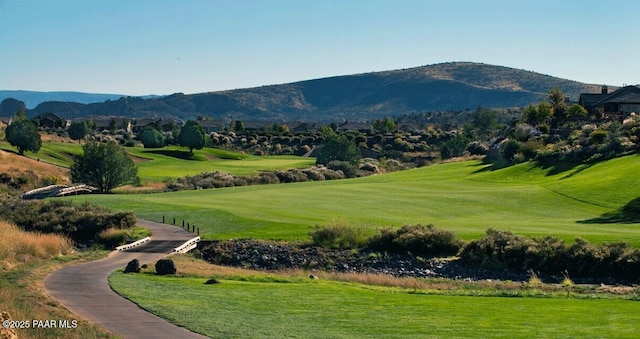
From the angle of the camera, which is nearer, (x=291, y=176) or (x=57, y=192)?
(x=57, y=192)

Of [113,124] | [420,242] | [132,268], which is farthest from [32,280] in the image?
[113,124]

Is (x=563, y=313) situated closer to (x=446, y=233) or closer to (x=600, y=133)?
(x=446, y=233)

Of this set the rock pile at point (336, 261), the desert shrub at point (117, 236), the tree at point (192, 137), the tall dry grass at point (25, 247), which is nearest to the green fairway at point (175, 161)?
the tree at point (192, 137)

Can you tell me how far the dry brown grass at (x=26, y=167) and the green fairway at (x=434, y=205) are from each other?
78.7ft

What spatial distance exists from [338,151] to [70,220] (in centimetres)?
6225

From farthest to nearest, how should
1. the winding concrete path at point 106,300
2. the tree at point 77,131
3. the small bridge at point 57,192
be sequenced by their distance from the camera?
the tree at point 77,131, the small bridge at point 57,192, the winding concrete path at point 106,300

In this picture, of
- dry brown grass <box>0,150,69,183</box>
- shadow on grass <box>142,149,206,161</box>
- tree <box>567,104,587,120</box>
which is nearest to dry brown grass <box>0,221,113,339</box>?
dry brown grass <box>0,150,69,183</box>

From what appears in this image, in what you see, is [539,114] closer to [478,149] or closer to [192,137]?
[478,149]

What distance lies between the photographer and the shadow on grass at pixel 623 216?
4572cm

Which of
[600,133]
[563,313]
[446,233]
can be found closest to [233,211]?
[446,233]

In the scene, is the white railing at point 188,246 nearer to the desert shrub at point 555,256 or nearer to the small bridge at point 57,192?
the desert shrub at point 555,256

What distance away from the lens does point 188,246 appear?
37.2m

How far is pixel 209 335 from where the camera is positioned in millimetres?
17641

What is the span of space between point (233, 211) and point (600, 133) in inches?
1432
